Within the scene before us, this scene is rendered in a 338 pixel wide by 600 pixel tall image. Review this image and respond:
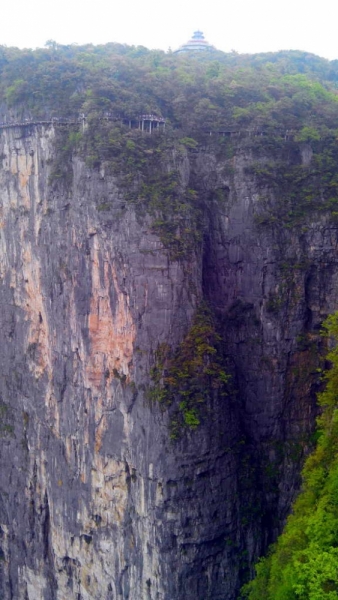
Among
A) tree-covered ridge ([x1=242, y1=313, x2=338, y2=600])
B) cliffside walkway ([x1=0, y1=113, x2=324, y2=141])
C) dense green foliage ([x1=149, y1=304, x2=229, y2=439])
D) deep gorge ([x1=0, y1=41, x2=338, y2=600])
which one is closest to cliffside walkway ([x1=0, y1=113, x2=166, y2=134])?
cliffside walkway ([x1=0, y1=113, x2=324, y2=141])

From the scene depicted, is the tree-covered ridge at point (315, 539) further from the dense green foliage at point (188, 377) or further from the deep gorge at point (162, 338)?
the dense green foliage at point (188, 377)

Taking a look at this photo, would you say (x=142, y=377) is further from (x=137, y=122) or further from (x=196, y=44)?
(x=196, y=44)

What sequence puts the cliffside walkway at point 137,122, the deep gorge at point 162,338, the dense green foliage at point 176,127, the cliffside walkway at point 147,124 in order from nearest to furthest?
the deep gorge at point 162,338 → the dense green foliage at point 176,127 → the cliffside walkway at point 147,124 → the cliffside walkway at point 137,122

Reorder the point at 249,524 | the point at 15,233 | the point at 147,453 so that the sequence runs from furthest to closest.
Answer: the point at 15,233 < the point at 249,524 < the point at 147,453

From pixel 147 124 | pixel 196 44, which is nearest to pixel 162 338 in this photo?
pixel 147 124

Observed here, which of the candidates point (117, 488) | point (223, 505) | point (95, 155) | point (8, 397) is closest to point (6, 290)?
point (8, 397)

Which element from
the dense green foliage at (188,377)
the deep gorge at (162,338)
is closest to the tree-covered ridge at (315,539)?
the deep gorge at (162,338)

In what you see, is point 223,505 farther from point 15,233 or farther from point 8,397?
point 15,233
